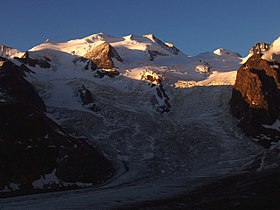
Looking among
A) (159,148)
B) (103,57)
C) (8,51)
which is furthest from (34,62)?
(159,148)

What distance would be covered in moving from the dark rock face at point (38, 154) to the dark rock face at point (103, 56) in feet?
154

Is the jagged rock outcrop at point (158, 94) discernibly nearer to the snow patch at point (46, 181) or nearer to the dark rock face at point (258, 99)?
the dark rock face at point (258, 99)

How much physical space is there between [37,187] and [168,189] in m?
15.3

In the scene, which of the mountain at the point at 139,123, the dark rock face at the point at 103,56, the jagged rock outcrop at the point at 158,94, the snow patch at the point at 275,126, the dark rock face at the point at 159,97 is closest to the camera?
the mountain at the point at 139,123

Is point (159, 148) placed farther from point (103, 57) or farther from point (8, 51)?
point (8, 51)

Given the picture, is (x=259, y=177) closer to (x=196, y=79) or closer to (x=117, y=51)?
(x=196, y=79)

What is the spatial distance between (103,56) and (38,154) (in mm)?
62770

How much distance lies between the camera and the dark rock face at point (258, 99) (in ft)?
238

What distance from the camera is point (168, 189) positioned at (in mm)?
43688

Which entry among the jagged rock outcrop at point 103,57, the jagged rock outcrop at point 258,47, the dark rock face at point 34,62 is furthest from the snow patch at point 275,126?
the jagged rock outcrop at point 258,47

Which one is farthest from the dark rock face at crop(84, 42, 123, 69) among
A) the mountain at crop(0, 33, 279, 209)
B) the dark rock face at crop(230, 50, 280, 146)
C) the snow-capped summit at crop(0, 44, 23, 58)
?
the dark rock face at crop(230, 50, 280, 146)

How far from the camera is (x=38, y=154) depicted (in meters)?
54.8

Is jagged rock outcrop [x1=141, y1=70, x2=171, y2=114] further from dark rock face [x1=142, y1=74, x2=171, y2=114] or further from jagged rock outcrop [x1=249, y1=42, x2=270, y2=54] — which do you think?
jagged rock outcrop [x1=249, y1=42, x2=270, y2=54]

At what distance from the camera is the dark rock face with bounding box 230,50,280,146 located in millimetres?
72625
